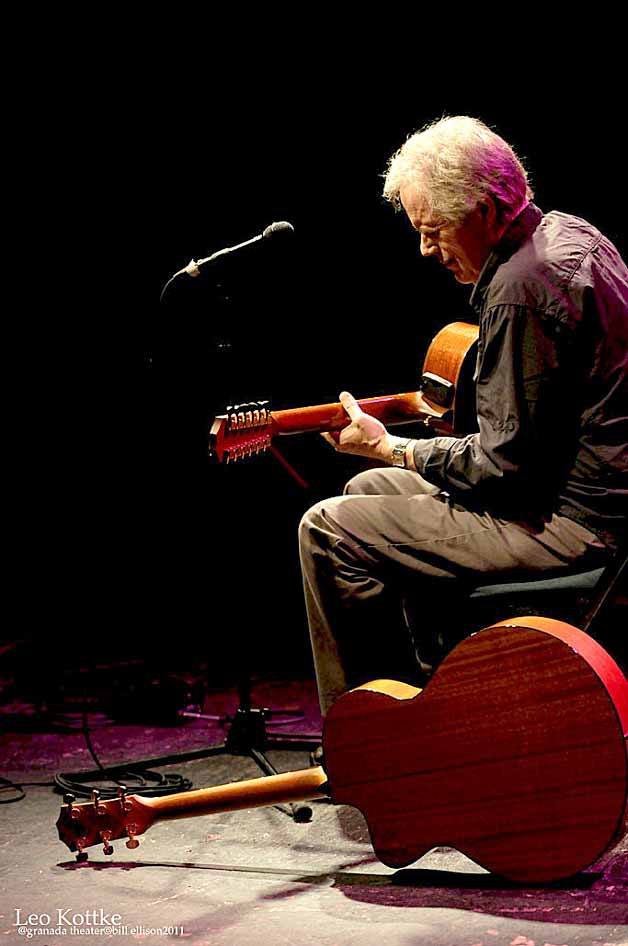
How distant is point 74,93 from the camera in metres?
4.87

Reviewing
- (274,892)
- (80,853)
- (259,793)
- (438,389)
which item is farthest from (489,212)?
(80,853)

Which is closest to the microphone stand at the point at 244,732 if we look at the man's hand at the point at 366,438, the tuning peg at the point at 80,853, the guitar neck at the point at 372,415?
the guitar neck at the point at 372,415

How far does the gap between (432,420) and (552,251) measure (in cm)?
94

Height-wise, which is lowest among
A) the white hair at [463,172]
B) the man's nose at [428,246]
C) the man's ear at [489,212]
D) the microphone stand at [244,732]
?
the microphone stand at [244,732]

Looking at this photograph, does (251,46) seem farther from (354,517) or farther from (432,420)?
(354,517)

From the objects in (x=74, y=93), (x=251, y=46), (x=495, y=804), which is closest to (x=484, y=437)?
(x=495, y=804)

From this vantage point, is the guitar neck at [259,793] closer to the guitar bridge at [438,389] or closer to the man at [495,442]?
the man at [495,442]

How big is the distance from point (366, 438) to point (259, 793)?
0.91m

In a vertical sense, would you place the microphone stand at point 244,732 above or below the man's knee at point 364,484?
below

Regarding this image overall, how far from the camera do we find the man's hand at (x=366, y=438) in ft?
9.02

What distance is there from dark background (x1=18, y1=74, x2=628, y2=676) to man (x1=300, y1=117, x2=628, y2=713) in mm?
1734

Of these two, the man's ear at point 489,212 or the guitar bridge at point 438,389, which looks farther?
the guitar bridge at point 438,389

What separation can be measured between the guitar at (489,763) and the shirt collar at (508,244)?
2.66 ft

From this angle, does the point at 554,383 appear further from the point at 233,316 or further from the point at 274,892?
the point at 233,316
